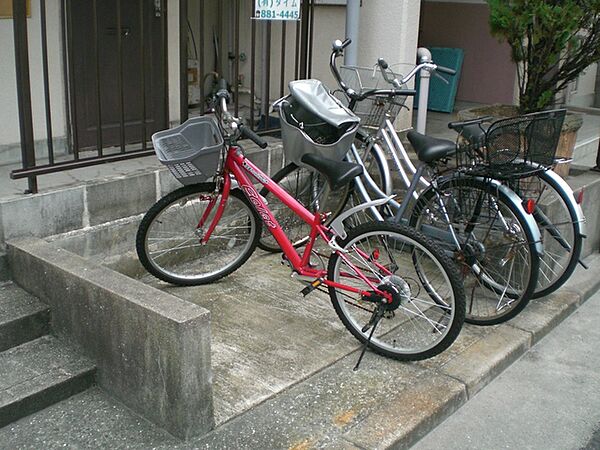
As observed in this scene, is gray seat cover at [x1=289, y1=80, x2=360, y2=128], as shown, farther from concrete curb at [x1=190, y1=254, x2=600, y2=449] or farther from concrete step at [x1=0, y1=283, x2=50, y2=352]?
concrete step at [x1=0, y1=283, x2=50, y2=352]

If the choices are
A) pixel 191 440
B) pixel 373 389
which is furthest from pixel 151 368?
→ pixel 373 389

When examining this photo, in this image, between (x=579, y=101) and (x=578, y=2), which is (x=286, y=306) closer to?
(x=578, y=2)

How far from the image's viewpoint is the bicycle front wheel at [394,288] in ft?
12.7

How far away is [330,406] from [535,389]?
1305 mm

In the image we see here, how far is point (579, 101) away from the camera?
37.4ft

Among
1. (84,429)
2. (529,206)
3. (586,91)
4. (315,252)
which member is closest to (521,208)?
(529,206)

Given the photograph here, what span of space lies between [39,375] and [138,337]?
25.0 inches

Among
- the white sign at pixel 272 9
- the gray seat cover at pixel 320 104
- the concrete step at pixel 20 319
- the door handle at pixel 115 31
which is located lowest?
the concrete step at pixel 20 319

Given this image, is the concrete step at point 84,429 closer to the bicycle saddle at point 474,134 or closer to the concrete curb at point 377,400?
the concrete curb at point 377,400

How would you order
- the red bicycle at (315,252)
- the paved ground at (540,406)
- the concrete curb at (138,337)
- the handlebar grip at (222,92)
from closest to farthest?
the concrete curb at (138,337) < the paved ground at (540,406) < the red bicycle at (315,252) < the handlebar grip at (222,92)

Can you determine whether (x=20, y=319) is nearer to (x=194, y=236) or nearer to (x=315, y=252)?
(x=194, y=236)

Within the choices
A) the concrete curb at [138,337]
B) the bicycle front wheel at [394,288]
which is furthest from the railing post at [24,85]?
the bicycle front wheel at [394,288]

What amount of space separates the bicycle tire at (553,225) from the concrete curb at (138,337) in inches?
92.6

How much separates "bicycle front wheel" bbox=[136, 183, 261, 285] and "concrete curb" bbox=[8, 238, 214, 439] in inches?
35.9
